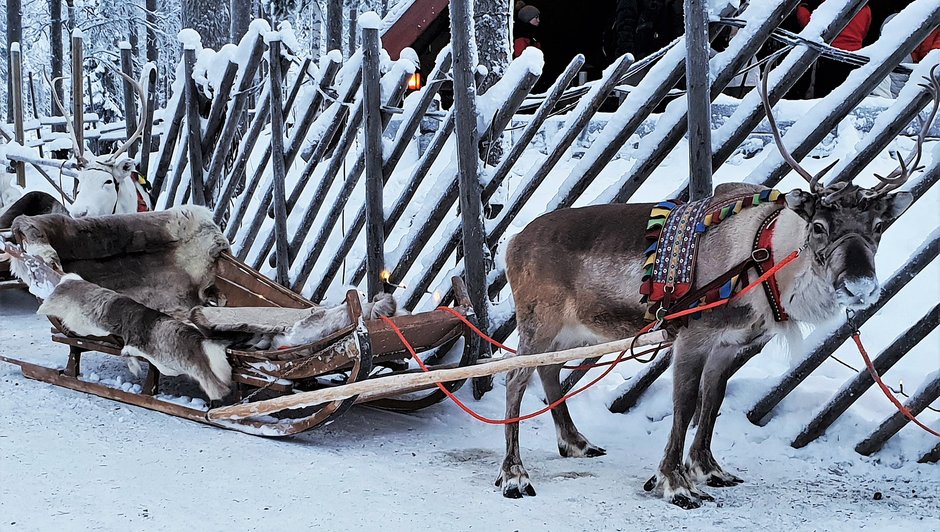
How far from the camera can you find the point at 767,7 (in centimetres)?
385

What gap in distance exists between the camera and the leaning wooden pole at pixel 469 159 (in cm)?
445

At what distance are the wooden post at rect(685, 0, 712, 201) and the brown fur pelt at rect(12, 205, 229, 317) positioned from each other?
2.95 m

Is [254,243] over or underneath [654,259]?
underneath

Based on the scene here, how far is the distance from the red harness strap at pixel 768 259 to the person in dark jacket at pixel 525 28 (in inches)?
242

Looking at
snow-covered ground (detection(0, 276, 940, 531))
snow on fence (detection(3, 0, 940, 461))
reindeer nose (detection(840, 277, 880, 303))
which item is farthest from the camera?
snow on fence (detection(3, 0, 940, 461))

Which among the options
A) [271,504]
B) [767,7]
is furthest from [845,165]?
[271,504]

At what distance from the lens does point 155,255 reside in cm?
530

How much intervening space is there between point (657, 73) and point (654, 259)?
118 cm

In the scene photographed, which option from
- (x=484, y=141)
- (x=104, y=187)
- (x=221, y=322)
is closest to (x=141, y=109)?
(x=104, y=187)

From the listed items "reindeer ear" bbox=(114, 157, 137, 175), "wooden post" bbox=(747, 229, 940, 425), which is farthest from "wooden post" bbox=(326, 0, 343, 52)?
"wooden post" bbox=(747, 229, 940, 425)

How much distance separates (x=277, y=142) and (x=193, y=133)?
127cm

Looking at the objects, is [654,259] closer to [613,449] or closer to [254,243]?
[613,449]

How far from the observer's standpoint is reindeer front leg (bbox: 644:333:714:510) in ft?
11.1

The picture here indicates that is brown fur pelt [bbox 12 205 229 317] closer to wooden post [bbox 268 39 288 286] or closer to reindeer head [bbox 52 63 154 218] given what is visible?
wooden post [bbox 268 39 288 286]
